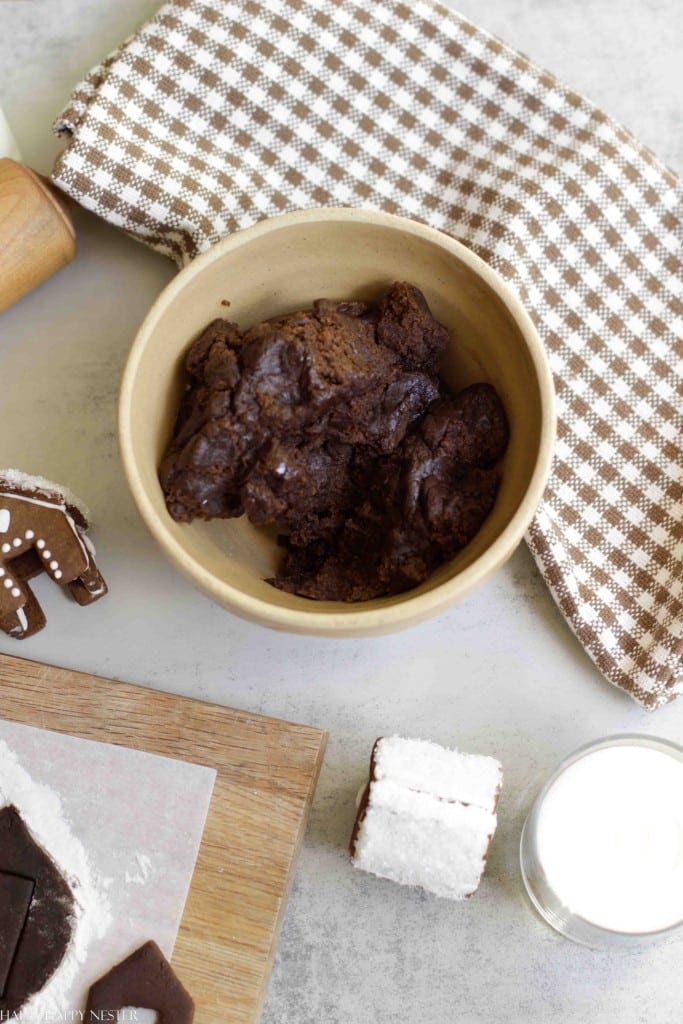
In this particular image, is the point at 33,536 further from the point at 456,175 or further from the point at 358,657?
the point at 456,175

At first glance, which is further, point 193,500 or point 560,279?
point 560,279

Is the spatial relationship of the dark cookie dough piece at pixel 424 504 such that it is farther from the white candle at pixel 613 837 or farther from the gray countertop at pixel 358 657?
the white candle at pixel 613 837

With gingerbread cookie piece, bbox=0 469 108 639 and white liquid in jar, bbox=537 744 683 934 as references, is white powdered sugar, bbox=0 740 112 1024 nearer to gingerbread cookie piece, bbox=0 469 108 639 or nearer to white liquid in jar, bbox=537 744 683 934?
gingerbread cookie piece, bbox=0 469 108 639

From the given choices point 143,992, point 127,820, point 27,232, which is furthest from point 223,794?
point 27,232

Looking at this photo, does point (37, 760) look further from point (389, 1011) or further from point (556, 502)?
point (556, 502)

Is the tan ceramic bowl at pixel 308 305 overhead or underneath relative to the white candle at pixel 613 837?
overhead

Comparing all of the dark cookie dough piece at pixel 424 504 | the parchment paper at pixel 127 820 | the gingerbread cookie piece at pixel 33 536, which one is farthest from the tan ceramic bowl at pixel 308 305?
the parchment paper at pixel 127 820

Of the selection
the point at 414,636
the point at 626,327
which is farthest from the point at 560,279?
the point at 414,636
